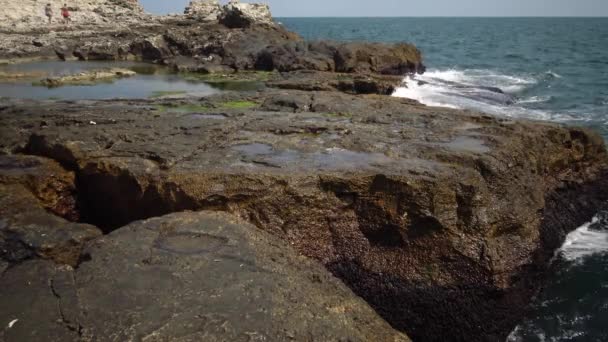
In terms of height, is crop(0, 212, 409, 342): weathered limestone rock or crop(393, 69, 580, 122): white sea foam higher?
crop(0, 212, 409, 342): weathered limestone rock

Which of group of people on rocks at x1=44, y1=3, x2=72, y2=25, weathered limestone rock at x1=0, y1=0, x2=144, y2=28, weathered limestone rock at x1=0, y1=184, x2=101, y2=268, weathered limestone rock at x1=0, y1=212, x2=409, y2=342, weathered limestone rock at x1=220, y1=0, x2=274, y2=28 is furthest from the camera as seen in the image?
weathered limestone rock at x1=0, y1=0, x2=144, y2=28

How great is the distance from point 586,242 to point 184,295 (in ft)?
27.8

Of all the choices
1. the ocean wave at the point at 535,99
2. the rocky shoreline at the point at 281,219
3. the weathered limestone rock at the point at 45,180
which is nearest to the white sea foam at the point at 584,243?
the rocky shoreline at the point at 281,219

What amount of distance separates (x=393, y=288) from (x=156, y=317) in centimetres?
354

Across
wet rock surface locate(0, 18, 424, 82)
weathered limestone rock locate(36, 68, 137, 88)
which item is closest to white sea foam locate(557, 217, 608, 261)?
wet rock surface locate(0, 18, 424, 82)

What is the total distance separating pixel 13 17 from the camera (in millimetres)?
47062

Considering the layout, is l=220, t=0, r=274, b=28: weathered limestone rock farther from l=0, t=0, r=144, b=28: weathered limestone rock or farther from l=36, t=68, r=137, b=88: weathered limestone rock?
l=36, t=68, r=137, b=88: weathered limestone rock

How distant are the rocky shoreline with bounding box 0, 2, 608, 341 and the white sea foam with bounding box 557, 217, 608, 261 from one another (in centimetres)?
29

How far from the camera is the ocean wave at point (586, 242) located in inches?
369

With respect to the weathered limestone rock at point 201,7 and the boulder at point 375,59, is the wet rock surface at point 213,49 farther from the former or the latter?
the weathered limestone rock at point 201,7

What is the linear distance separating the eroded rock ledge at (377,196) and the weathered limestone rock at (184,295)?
1621 mm

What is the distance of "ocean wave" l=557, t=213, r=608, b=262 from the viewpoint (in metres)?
9.38

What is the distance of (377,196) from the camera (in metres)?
7.11

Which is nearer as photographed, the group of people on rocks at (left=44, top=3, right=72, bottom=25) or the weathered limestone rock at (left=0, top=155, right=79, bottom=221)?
the weathered limestone rock at (left=0, top=155, right=79, bottom=221)
